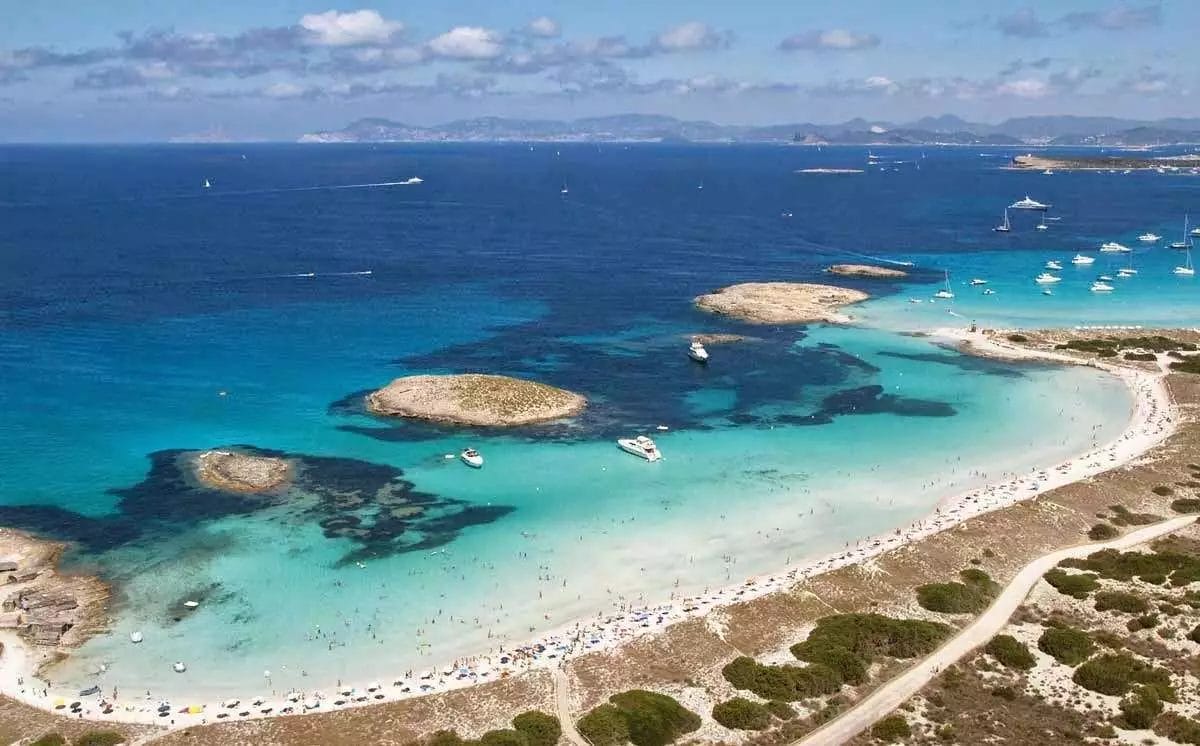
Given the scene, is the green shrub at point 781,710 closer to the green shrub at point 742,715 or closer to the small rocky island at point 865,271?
the green shrub at point 742,715

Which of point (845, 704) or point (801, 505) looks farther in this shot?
point (801, 505)

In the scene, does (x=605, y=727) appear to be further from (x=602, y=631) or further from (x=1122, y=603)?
(x=1122, y=603)

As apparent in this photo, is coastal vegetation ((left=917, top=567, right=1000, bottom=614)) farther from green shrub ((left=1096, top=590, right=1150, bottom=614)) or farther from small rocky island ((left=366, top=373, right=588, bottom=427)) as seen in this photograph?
small rocky island ((left=366, top=373, right=588, bottom=427))

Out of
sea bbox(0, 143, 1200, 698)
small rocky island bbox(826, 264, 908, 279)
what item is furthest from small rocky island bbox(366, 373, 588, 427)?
small rocky island bbox(826, 264, 908, 279)

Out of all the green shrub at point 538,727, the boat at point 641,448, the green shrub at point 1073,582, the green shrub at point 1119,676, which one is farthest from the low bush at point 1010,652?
the boat at point 641,448

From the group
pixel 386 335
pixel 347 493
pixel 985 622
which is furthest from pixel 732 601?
pixel 386 335

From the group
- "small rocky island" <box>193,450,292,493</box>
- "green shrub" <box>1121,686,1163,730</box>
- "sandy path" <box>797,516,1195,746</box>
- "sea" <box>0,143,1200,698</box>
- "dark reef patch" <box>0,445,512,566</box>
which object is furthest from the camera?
"small rocky island" <box>193,450,292,493</box>

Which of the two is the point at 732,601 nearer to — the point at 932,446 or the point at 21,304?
the point at 932,446

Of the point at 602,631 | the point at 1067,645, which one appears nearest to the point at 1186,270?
the point at 1067,645
